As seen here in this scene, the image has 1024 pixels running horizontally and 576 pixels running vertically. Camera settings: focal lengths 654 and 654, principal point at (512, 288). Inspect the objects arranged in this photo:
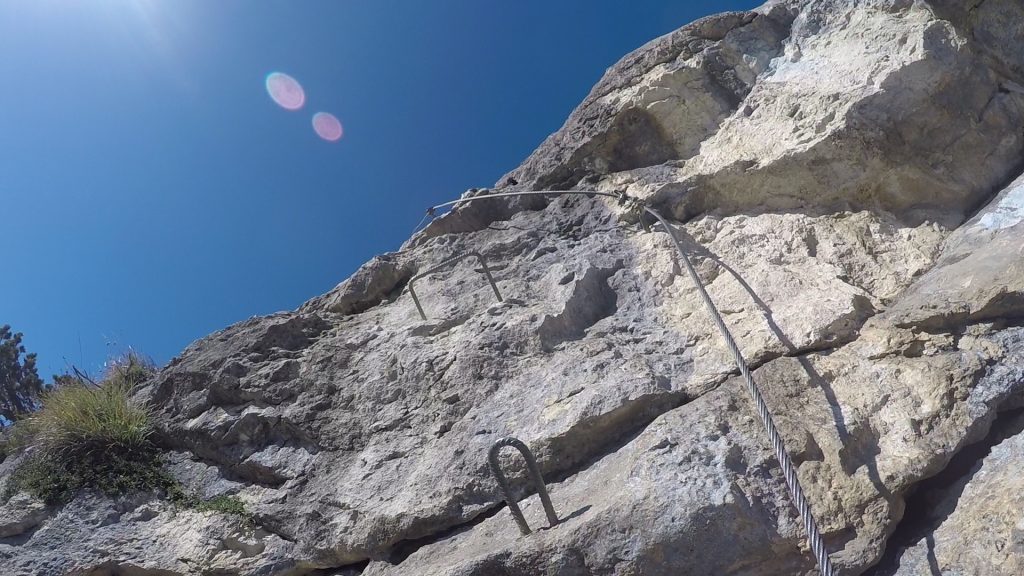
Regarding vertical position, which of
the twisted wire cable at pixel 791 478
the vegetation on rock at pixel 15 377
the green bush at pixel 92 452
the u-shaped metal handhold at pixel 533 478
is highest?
the vegetation on rock at pixel 15 377

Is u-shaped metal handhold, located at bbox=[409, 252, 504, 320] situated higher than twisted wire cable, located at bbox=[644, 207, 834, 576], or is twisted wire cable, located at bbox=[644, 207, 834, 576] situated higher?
u-shaped metal handhold, located at bbox=[409, 252, 504, 320]

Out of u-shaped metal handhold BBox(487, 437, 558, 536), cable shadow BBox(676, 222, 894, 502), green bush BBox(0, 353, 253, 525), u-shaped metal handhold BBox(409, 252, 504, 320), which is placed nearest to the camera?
cable shadow BBox(676, 222, 894, 502)

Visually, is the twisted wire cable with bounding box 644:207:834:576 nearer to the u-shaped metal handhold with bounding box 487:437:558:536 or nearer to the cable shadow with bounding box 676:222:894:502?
the cable shadow with bounding box 676:222:894:502

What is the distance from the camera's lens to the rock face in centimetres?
339

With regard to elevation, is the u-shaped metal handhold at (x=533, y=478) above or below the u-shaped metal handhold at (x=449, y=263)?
below

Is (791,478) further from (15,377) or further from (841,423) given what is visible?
(15,377)

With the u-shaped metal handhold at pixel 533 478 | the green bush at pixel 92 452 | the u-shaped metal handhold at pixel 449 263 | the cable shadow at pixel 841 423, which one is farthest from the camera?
the u-shaped metal handhold at pixel 449 263

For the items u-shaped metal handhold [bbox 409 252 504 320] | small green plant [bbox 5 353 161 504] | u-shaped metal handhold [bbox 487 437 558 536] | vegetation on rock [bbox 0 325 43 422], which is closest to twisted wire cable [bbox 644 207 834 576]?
u-shaped metal handhold [bbox 487 437 558 536]

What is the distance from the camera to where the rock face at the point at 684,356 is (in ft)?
11.1

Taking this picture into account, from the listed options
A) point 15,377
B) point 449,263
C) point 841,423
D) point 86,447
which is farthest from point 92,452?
point 15,377

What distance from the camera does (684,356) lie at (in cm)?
459

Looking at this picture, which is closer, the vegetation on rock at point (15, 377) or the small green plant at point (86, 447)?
the small green plant at point (86, 447)

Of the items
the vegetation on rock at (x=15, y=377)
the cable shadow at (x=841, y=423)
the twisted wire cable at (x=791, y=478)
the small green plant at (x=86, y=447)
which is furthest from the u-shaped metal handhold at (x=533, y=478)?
the vegetation on rock at (x=15, y=377)

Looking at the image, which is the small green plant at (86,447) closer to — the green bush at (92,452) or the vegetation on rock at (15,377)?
the green bush at (92,452)
